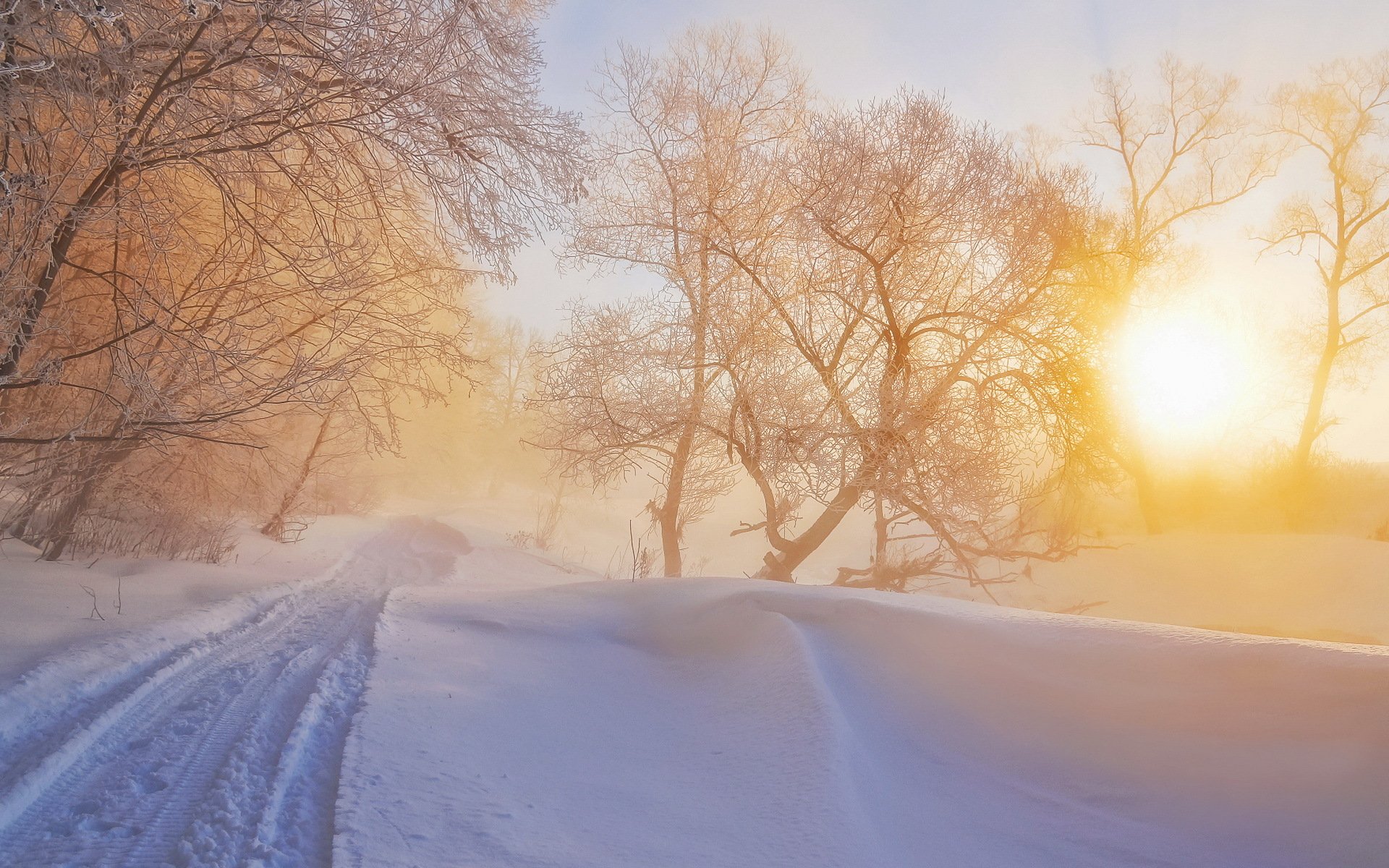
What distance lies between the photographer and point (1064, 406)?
323 inches

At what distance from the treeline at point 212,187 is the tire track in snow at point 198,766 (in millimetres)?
1410

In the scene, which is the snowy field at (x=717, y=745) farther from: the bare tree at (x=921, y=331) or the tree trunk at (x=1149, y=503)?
the tree trunk at (x=1149, y=503)

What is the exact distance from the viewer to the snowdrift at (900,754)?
2385 millimetres

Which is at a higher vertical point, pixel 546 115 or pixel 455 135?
pixel 546 115

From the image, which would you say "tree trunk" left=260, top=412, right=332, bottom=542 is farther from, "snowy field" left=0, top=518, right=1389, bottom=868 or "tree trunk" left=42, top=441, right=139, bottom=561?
"snowy field" left=0, top=518, right=1389, bottom=868

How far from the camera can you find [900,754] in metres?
3.12

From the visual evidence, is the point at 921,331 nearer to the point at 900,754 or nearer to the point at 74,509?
the point at 900,754

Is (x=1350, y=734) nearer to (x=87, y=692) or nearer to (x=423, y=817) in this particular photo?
(x=423, y=817)

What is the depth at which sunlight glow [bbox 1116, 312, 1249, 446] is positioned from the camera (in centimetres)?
989

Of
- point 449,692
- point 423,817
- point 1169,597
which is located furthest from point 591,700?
point 1169,597

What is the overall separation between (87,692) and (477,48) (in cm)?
457

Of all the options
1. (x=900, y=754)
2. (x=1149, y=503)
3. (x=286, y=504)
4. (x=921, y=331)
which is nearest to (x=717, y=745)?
(x=900, y=754)

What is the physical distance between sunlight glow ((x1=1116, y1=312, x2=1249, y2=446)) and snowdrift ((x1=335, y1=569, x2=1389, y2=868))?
6.90 metres

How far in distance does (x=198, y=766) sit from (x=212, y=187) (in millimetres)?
5890
